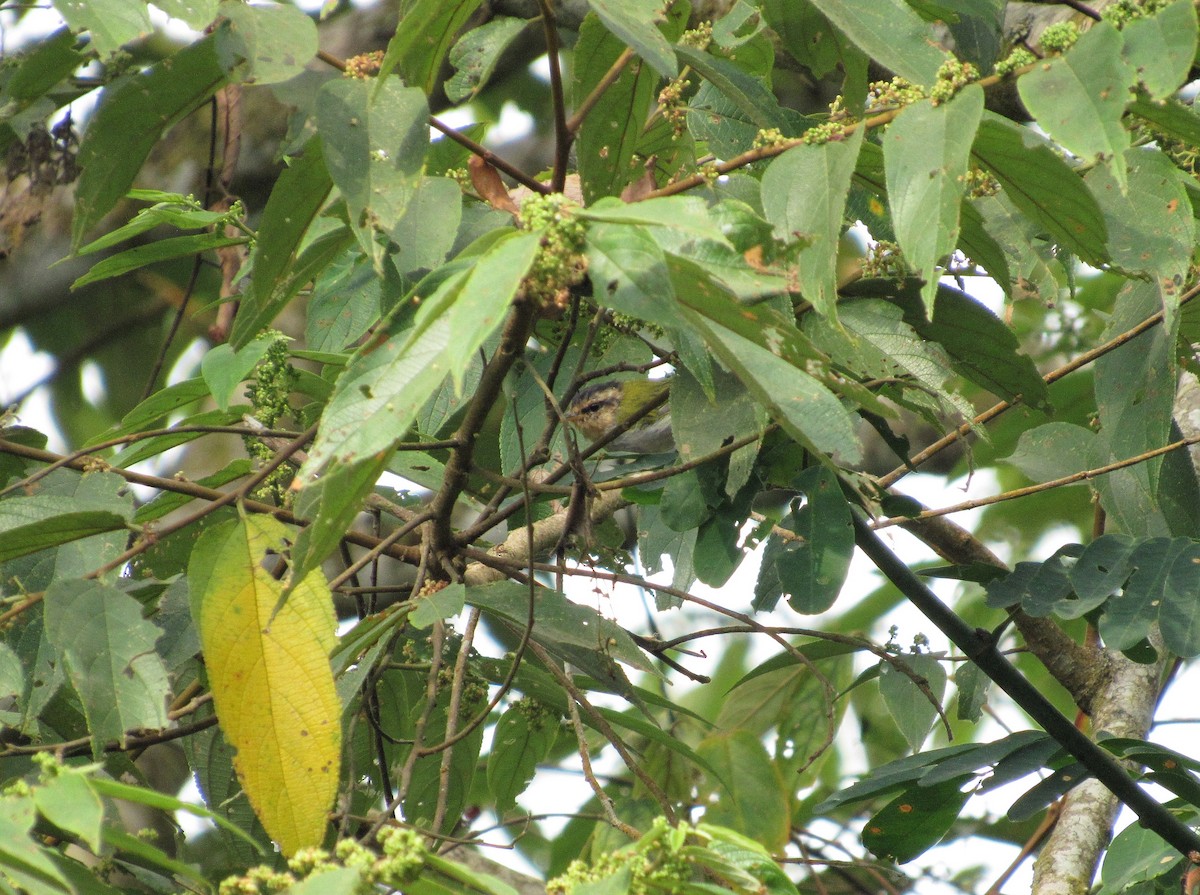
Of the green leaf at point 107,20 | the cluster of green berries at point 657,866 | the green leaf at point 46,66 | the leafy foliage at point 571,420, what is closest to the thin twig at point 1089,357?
the leafy foliage at point 571,420

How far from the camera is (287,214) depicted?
1341 millimetres

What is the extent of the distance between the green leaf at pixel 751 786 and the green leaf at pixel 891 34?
121 cm

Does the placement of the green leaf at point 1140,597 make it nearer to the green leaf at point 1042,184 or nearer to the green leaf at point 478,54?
the green leaf at point 1042,184

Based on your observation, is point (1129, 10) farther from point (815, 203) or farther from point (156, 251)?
point (156, 251)

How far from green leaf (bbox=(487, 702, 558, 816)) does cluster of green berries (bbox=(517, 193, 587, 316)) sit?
3.47 ft

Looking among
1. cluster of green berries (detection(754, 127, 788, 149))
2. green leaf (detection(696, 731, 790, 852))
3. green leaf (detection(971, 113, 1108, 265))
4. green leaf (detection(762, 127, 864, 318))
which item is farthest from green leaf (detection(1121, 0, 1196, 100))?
green leaf (detection(696, 731, 790, 852))

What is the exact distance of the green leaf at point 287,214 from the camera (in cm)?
133

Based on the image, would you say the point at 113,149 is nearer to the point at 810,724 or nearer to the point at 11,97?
the point at 11,97

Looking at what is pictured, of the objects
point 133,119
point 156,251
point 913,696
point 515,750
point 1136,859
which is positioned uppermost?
point 133,119

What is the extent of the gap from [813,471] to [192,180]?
109 inches

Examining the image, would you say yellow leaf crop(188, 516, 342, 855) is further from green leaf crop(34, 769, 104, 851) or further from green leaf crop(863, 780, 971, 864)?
green leaf crop(863, 780, 971, 864)

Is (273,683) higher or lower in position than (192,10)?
lower

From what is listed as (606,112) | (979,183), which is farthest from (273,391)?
(979,183)

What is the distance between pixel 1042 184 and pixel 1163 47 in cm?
17
